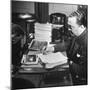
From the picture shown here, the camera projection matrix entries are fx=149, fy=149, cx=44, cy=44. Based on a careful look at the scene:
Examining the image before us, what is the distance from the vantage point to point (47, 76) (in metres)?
1.46

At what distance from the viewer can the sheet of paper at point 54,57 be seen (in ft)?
4.77

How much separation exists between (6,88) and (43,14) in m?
0.76

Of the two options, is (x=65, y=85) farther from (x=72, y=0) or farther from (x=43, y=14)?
(x=72, y=0)

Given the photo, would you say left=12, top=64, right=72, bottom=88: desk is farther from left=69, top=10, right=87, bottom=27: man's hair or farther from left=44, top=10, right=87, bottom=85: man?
Result: left=69, top=10, right=87, bottom=27: man's hair

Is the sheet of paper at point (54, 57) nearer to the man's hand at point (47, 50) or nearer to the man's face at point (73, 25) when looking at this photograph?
the man's hand at point (47, 50)

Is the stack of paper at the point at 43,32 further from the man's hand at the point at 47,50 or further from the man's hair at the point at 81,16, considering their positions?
the man's hair at the point at 81,16

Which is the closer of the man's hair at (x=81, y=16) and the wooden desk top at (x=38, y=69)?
the wooden desk top at (x=38, y=69)

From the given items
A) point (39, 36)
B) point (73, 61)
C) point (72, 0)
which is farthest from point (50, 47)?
point (72, 0)

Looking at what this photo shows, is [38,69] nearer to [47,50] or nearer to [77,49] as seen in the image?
[47,50]

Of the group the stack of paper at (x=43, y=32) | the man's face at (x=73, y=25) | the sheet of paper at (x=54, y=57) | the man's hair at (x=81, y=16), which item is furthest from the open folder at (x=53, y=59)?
the man's hair at (x=81, y=16)

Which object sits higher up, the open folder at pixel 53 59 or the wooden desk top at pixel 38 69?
the open folder at pixel 53 59

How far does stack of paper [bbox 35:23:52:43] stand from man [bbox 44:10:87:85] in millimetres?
136

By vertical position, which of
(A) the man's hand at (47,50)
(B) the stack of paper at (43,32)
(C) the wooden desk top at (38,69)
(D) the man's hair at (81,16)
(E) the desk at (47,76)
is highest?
(D) the man's hair at (81,16)

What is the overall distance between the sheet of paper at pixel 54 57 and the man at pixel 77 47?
0.15 feet
